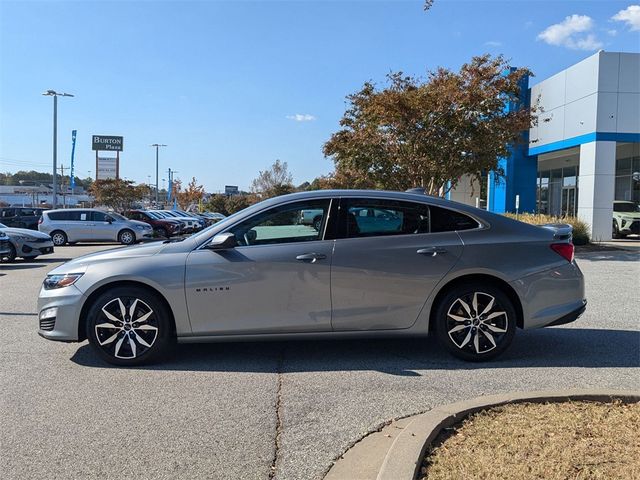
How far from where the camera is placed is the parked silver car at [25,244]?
15398mm

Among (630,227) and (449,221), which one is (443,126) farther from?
(449,221)

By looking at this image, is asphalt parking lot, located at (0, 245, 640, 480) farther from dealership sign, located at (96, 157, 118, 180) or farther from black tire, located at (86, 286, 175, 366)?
dealership sign, located at (96, 157, 118, 180)

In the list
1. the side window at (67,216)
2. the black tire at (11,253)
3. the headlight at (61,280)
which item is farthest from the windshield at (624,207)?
the headlight at (61,280)

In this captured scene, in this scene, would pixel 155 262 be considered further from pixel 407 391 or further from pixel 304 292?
pixel 407 391

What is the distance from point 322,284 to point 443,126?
1365cm

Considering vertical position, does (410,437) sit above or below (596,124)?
below

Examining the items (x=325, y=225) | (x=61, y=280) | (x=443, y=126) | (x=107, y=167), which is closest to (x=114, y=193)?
(x=107, y=167)

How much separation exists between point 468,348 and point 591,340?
193 centimetres

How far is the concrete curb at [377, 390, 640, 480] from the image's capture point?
308cm

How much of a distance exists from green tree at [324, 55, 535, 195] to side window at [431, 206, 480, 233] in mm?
12576

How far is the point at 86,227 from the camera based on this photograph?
2427 centimetres

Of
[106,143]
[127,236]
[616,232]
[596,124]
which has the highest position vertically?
[106,143]

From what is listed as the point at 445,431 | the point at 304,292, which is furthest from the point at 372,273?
the point at 445,431

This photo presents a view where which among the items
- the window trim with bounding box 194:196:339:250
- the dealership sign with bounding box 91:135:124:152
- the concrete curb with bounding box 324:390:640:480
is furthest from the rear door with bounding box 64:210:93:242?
the dealership sign with bounding box 91:135:124:152
